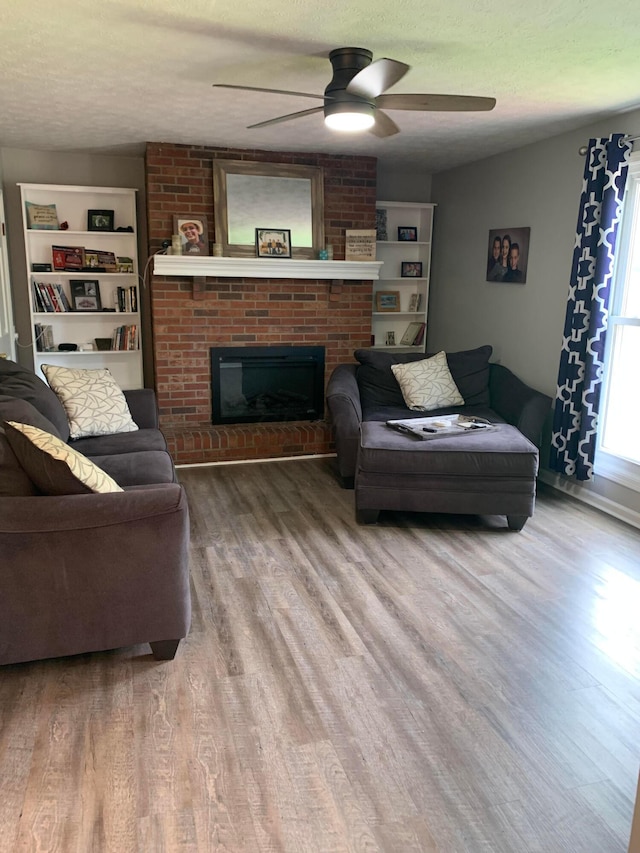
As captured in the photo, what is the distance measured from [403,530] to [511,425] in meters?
1.18

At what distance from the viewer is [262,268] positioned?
16.6 ft

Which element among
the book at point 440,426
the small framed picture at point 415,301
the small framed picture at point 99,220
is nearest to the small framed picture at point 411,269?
the small framed picture at point 415,301

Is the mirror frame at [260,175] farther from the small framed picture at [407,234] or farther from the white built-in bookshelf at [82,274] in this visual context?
the small framed picture at [407,234]

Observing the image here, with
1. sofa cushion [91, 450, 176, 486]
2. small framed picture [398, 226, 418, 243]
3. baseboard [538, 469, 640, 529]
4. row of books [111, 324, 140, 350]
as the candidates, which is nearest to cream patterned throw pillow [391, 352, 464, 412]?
baseboard [538, 469, 640, 529]

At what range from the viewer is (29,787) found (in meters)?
1.79

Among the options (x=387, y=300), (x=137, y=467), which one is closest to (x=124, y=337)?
(x=387, y=300)

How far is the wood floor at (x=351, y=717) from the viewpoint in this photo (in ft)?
5.52

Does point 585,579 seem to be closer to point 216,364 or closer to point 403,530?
point 403,530

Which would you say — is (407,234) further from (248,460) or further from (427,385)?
(248,460)

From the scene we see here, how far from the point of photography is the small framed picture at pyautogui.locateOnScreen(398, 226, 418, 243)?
599 centimetres

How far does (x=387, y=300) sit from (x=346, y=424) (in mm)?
2178

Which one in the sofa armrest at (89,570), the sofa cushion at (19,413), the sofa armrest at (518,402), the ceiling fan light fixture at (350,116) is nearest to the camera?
the sofa armrest at (89,570)

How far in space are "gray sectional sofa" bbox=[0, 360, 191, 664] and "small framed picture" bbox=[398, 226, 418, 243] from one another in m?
4.39

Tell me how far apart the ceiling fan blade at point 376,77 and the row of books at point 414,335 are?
11.2 ft
